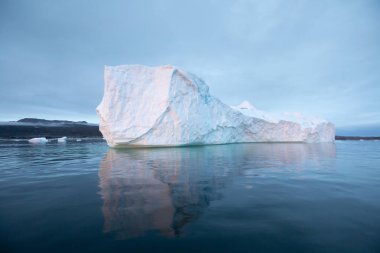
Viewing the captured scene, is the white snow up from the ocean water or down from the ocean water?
up

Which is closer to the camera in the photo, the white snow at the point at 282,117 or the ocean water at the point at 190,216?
the ocean water at the point at 190,216

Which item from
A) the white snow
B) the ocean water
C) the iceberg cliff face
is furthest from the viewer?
the white snow

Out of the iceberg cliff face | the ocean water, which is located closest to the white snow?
the iceberg cliff face

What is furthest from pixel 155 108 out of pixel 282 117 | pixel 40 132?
pixel 40 132

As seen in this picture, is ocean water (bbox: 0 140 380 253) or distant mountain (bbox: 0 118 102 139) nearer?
ocean water (bbox: 0 140 380 253)

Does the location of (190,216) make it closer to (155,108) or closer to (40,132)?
(155,108)

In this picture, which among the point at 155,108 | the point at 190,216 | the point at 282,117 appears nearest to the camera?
the point at 190,216

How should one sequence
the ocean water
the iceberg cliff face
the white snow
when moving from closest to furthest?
the ocean water → the iceberg cliff face → the white snow

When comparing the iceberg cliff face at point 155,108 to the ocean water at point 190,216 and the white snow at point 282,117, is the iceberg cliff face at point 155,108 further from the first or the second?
the ocean water at point 190,216

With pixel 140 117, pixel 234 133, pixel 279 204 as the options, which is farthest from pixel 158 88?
pixel 279 204

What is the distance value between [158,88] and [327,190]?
15.3 m

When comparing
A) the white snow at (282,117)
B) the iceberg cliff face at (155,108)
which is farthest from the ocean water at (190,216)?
the white snow at (282,117)

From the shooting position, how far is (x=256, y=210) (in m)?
3.18

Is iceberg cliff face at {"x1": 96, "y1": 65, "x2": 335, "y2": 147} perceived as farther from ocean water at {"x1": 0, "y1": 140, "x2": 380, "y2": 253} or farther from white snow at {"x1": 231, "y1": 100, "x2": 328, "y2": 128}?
ocean water at {"x1": 0, "y1": 140, "x2": 380, "y2": 253}
